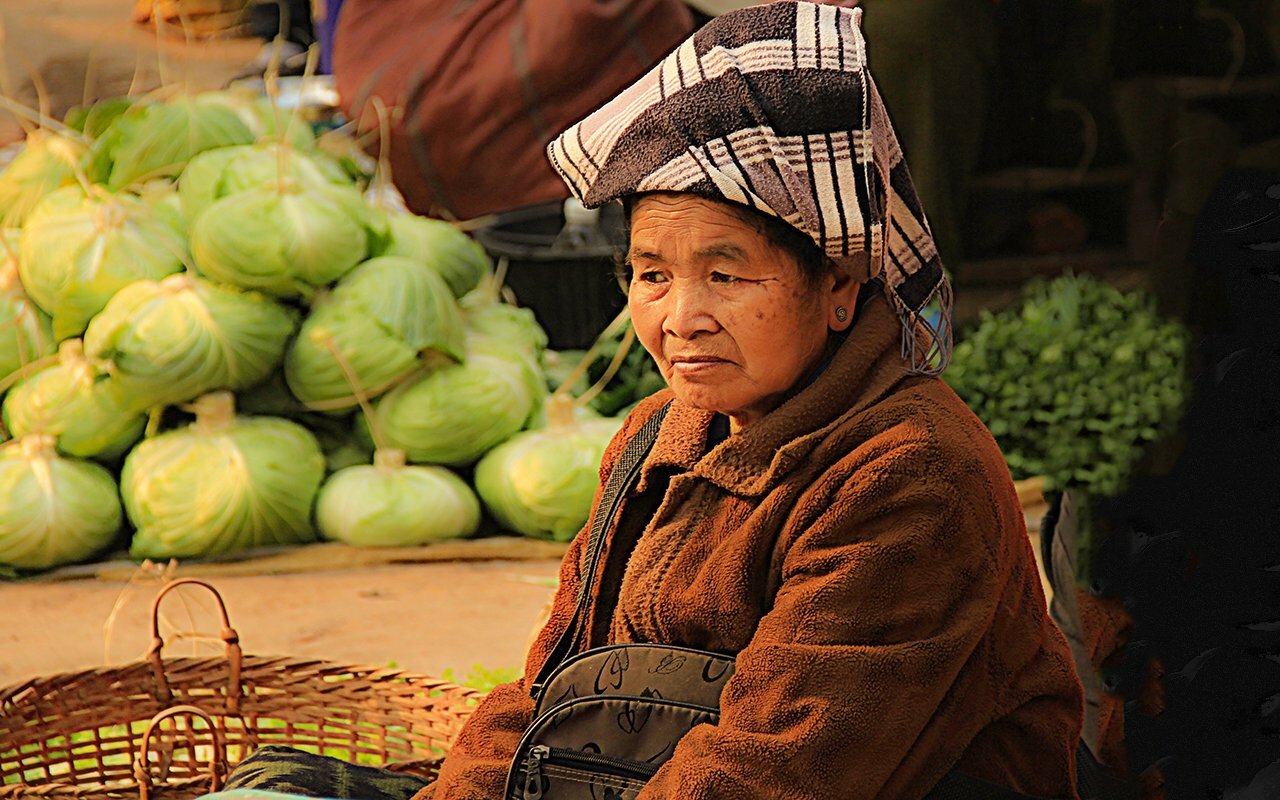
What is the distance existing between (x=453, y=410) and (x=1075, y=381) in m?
1.86

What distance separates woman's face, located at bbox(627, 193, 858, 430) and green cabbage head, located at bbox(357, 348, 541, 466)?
2798mm

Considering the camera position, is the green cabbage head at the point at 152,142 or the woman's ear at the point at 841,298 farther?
the green cabbage head at the point at 152,142

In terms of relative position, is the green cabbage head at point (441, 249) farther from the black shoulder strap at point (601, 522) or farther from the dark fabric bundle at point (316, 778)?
the black shoulder strap at point (601, 522)

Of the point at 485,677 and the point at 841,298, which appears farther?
the point at 485,677

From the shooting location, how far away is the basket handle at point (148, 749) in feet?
6.76

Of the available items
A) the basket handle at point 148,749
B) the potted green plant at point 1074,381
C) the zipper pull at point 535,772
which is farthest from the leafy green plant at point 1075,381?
the zipper pull at point 535,772

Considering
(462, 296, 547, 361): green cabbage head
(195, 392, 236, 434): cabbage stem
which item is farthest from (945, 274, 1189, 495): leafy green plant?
(195, 392, 236, 434): cabbage stem

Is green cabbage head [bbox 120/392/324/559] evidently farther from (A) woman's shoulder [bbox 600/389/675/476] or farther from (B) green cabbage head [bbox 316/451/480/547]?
(A) woman's shoulder [bbox 600/389/675/476]

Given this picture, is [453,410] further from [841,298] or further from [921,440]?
[921,440]

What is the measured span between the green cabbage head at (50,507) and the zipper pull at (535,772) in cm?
294

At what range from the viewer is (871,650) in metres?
1.30

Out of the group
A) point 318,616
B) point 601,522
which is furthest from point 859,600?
point 318,616

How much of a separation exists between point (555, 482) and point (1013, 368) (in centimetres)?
145

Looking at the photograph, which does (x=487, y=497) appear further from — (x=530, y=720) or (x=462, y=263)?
(x=530, y=720)
